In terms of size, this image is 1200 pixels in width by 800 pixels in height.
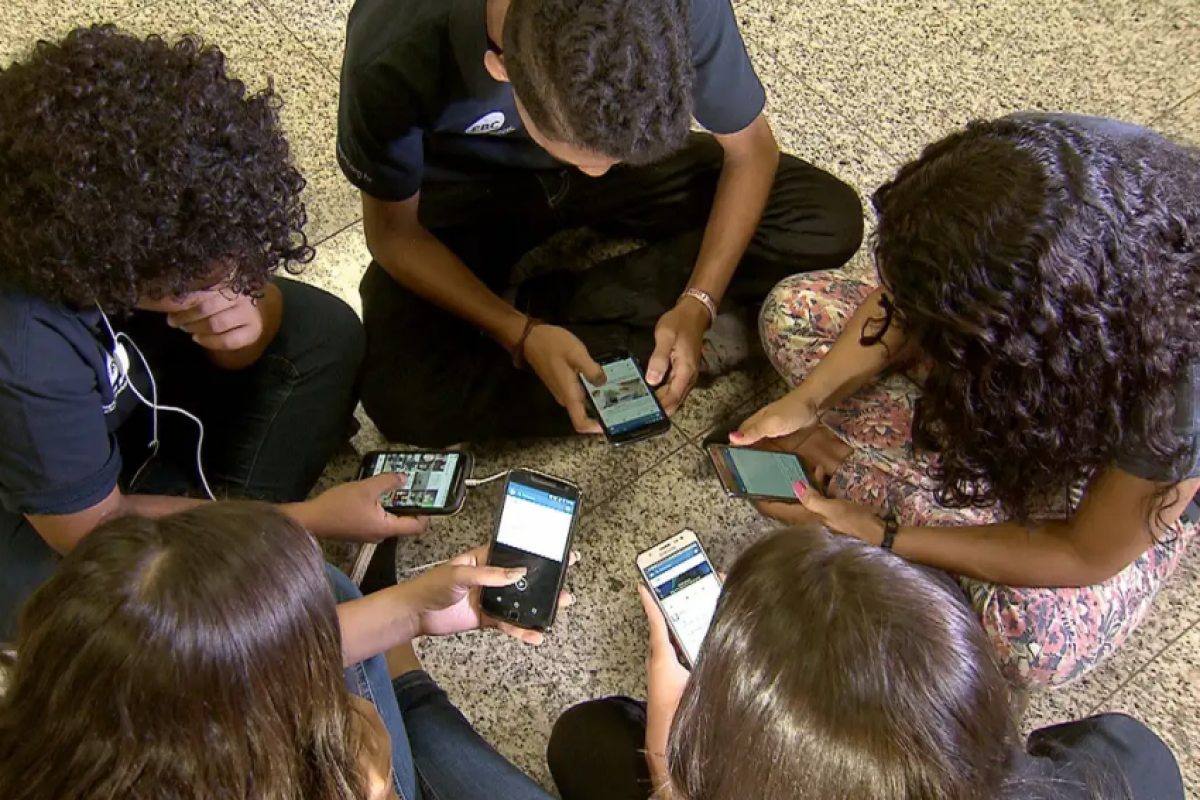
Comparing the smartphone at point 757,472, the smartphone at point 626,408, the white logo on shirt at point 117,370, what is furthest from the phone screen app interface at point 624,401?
the white logo on shirt at point 117,370

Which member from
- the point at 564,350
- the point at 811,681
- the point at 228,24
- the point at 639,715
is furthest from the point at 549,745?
the point at 228,24

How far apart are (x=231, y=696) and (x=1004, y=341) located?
25.2 inches

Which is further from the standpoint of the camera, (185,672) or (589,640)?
(589,640)

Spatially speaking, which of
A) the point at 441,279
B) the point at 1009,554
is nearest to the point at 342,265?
the point at 441,279

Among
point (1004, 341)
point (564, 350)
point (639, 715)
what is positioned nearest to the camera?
point (1004, 341)

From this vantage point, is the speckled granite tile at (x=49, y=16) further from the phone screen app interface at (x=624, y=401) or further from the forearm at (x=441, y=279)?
the phone screen app interface at (x=624, y=401)

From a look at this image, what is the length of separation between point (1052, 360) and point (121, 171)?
0.79 meters

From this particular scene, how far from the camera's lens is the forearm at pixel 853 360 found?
1.08 meters

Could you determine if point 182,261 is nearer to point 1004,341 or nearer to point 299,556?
point 299,556

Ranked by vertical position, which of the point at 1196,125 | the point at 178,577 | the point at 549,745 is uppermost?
the point at 178,577

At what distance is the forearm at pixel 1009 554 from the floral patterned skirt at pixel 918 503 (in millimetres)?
33

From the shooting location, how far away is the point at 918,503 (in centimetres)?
109

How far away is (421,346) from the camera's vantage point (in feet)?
4.00

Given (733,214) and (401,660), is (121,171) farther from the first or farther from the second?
(733,214)
